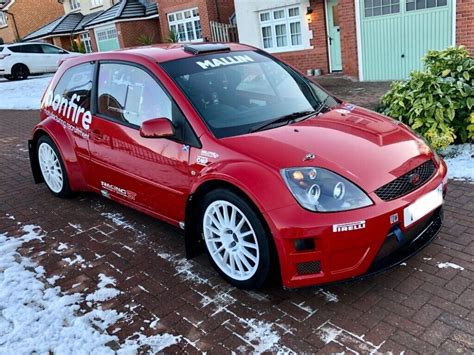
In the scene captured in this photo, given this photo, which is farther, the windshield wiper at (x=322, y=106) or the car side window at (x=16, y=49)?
the car side window at (x=16, y=49)

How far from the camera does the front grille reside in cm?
289

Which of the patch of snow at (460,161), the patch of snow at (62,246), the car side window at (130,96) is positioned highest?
the car side window at (130,96)

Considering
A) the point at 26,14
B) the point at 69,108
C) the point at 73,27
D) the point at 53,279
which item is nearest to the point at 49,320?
the point at 53,279

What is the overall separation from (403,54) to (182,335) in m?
10.1

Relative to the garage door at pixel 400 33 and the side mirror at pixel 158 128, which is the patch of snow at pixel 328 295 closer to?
the side mirror at pixel 158 128

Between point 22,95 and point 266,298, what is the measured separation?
625 inches

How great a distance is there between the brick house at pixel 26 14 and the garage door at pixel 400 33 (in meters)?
30.8

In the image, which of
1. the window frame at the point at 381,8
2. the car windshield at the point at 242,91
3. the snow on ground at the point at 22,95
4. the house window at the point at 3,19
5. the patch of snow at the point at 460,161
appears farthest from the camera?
the house window at the point at 3,19

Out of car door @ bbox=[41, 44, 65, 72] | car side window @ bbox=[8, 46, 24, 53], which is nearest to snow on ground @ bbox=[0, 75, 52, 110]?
car side window @ bbox=[8, 46, 24, 53]

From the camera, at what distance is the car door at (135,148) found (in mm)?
3613

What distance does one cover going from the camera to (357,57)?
1216cm

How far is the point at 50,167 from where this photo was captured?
532 centimetres

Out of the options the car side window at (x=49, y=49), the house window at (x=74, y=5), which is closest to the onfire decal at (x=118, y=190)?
the car side window at (x=49, y=49)

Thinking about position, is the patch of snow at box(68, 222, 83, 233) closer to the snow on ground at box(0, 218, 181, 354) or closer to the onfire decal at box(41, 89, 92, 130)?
the snow on ground at box(0, 218, 181, 354)
